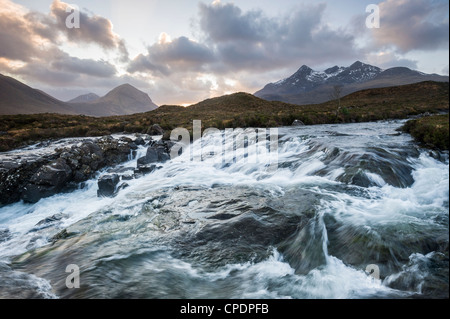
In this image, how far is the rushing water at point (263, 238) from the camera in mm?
4168

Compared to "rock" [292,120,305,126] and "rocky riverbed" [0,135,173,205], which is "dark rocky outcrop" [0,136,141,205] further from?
"rock" [292,120,305,126]

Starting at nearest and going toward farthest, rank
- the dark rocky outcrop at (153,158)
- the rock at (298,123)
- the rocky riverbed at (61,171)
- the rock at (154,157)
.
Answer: the rocky riverbed at (61,171), the dark rocky outcrop at (153,158), the rock at (154,157), the rock at (298,123)

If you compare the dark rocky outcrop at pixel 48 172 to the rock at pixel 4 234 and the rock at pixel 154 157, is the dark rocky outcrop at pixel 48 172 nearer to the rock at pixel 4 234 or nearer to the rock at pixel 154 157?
the rock at pixel 154 157

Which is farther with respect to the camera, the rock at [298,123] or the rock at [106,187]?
the rock at [298,123]

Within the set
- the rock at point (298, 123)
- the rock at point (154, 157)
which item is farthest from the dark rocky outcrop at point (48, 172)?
the rock at point (298, 123)

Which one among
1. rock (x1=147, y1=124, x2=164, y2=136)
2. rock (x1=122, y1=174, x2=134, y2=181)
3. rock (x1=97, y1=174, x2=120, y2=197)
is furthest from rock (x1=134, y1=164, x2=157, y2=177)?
rock (x1=147, y1=124, x2=164, y2=136)

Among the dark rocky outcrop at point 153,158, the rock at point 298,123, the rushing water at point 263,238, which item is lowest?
the rushing water at point 263,238

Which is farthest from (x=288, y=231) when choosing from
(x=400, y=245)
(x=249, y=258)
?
(x=400, y=245)

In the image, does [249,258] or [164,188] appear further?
[164,188]

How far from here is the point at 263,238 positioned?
18.5 ft

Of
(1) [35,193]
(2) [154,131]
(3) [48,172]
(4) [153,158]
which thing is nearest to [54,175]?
(3) [48,172]

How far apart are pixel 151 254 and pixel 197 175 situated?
7.70 metres
